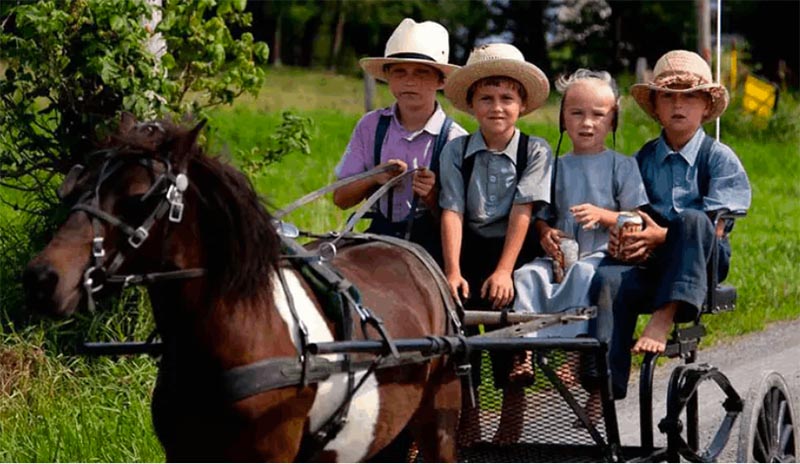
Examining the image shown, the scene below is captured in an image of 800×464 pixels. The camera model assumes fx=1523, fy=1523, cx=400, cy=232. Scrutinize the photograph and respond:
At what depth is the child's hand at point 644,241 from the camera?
5.83 metres

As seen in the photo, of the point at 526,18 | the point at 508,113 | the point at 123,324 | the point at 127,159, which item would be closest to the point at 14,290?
the point at 123,324

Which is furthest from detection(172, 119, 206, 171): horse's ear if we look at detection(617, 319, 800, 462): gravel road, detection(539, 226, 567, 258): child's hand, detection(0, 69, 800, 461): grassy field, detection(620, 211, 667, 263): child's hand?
detection(617, 319, 800, 462): gravel road

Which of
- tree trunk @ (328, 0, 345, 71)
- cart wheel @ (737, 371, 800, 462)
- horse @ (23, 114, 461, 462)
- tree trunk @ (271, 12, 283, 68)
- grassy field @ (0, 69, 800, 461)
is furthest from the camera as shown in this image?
tree trunk @ (328, 0, 345, 71)

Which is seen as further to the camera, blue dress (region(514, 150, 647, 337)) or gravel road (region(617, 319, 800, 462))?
gravel road (region(617, 319, 800, 462))

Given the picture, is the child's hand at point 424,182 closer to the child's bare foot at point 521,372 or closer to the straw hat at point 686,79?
the child's bare foot at point 521,372

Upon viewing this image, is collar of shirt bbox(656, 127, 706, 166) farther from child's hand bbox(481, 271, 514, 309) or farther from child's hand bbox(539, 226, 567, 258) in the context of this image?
child's hand bbox(481, 271, 514, 309)

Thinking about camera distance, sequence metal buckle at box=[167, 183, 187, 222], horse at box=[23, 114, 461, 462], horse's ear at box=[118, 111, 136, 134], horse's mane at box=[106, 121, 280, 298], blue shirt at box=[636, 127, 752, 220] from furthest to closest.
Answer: blue shirt at box=[636, 127, 752, 220], horse's ear at box=[118, 111, 136, 134], horse's mane at box=[106, 121, 280, 298], metal buckle at box=[167, 183, 187, 222], horse at box=[23, 114, 461, 462]

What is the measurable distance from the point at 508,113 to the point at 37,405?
111 inches

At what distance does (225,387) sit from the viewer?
175 inches

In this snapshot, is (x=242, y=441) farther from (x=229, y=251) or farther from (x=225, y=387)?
(x=229, y=251)

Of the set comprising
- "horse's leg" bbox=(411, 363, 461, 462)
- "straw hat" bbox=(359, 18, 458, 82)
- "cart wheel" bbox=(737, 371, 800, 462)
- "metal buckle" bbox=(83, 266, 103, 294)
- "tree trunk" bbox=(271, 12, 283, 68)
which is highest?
"straw hat" bbox=(359, 18, 458, 82)

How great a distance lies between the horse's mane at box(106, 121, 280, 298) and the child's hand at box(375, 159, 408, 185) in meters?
1.45

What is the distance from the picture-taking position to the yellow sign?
2162cm

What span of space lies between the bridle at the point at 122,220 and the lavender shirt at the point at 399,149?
5.94 feet
